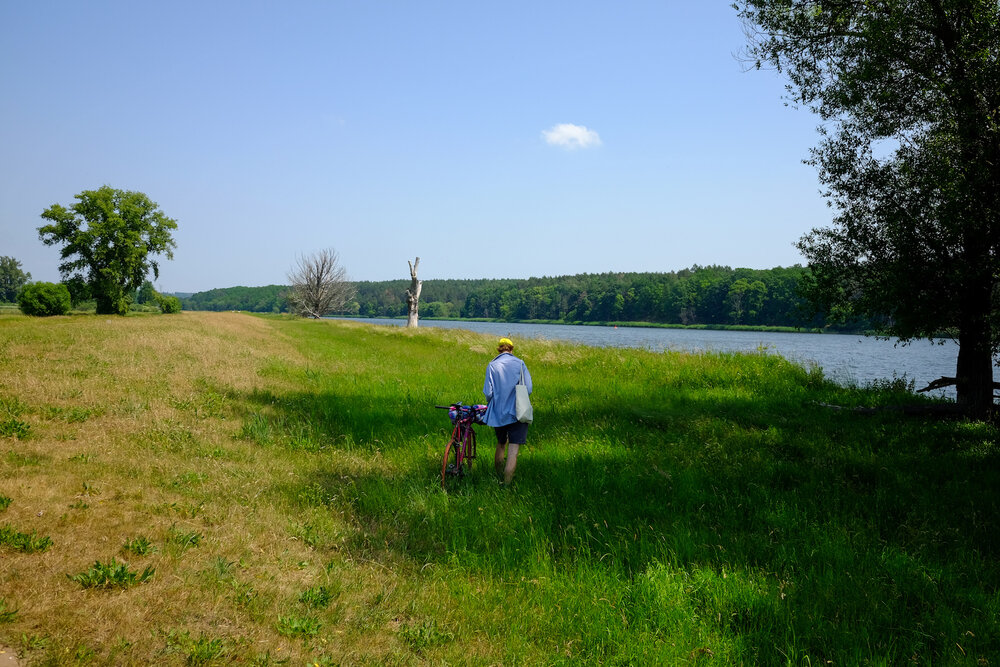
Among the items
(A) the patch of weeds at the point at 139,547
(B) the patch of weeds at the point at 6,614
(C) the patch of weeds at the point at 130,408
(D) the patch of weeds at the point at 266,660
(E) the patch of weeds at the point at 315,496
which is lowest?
(D) the patch of weeds at the point at 266,660

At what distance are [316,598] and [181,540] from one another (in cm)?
165

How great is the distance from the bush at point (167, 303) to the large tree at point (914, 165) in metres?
71.3

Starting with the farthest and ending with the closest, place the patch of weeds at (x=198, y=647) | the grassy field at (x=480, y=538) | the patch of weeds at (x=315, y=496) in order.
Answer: the patch of weeds at (x=315, y=496), the grassy field at (x=480, y=538), the patch of weeds at (x=198, y=647)

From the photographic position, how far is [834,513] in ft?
21.5

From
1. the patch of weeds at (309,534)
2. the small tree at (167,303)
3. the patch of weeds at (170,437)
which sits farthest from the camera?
the small tree at (167,303)

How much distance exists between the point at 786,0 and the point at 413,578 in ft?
46.1

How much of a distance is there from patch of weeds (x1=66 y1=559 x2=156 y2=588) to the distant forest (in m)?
85.5

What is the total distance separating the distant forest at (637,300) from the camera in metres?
105

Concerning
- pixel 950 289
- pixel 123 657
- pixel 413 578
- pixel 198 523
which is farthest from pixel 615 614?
pixel 950 289

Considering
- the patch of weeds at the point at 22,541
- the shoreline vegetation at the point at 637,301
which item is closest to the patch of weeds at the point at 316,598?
the patch of weeds at the point at 22,541

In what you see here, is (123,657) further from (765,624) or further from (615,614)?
(765,624)

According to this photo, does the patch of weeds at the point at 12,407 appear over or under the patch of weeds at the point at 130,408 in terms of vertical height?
over

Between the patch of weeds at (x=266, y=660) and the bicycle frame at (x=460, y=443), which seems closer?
the patch of weeds at (x=266, y=660)

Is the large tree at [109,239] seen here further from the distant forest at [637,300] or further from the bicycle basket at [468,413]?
the bicycle basket at [468,413]
